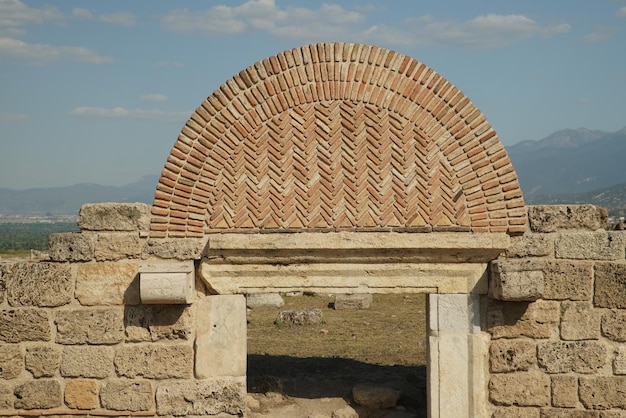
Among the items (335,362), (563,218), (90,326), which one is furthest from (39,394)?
(563,218)

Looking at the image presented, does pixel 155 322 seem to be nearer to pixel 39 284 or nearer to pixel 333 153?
pixel 39 284

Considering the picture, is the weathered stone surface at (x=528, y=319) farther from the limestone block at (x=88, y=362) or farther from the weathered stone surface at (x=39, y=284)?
the weathered stone surface at (x=39, y=284)

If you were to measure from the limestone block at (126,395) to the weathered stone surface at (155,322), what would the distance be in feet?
1.37

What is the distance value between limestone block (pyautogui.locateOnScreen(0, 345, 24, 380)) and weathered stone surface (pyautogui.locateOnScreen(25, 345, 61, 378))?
0.08m

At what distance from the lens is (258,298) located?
16.8 m

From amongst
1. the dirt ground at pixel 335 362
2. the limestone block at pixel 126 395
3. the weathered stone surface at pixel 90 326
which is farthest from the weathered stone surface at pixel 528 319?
the weathered stone surface at pixel 90 326

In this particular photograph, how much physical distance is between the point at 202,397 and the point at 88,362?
1119 millimetres

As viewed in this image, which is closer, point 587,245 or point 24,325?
point 587,245

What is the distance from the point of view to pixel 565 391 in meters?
6.30

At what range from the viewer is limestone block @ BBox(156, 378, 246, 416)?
638cm

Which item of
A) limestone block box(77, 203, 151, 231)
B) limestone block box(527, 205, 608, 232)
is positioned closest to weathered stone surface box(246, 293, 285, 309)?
limestone block box(77, 203, 151, 231)

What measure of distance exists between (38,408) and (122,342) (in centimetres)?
103

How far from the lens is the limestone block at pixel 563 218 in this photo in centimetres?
633

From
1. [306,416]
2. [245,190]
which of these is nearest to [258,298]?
[306,416]
